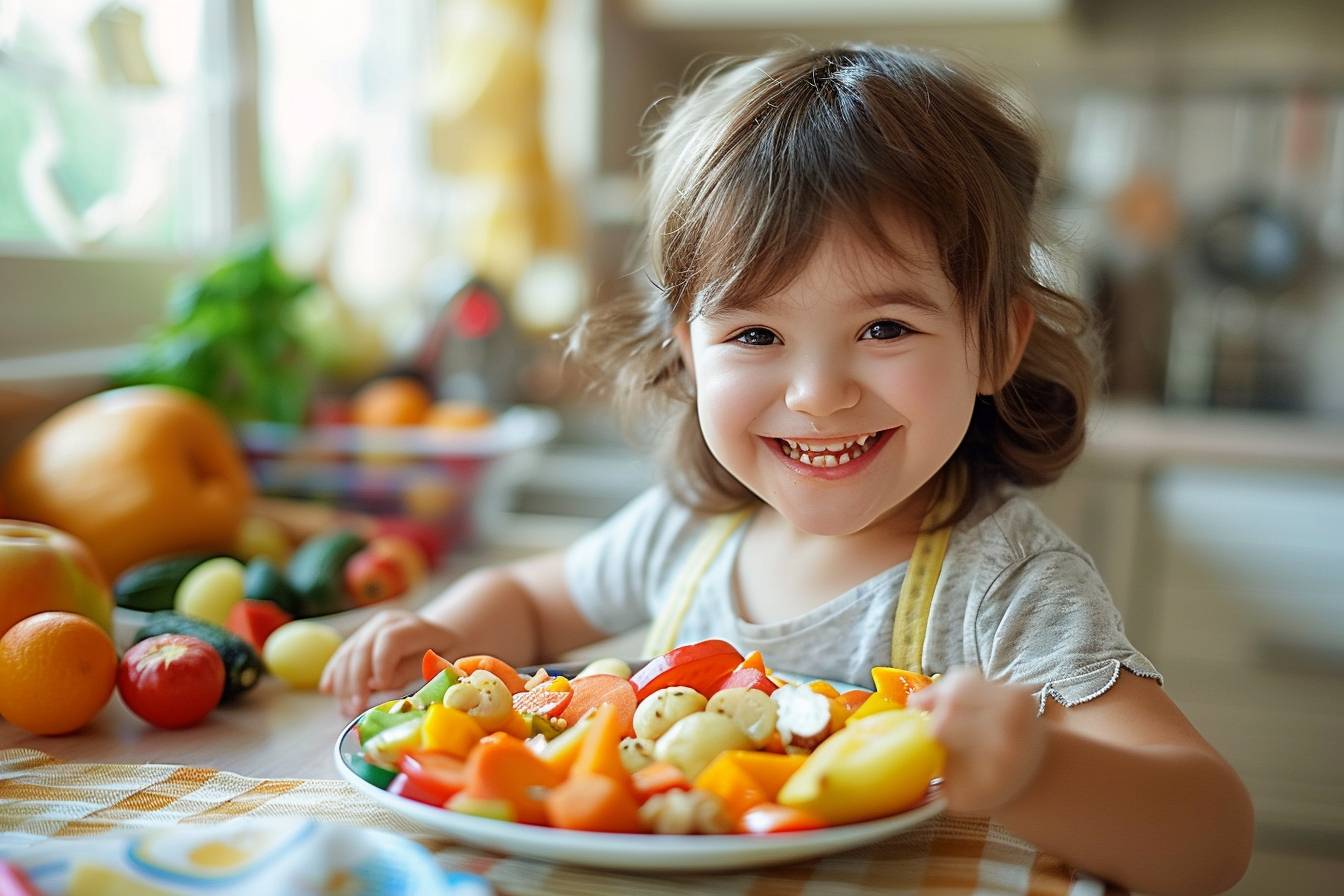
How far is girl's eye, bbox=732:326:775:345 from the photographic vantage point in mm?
763

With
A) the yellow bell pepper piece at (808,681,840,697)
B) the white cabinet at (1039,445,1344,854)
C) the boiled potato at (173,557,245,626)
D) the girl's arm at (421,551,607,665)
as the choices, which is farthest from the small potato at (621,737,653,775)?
the white cabinet at (1039,445,1344,854)

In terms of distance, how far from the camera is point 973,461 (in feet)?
2.93

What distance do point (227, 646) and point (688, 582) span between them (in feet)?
1.10

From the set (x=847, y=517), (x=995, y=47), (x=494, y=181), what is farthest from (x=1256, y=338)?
(x=847, y=517)

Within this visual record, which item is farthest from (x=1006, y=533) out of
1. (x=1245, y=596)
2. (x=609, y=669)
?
(x=1245, y=596)

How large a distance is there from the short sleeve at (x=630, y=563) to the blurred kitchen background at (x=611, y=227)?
0.19 metres

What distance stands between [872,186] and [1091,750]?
341 mm

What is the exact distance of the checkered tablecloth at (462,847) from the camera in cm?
54

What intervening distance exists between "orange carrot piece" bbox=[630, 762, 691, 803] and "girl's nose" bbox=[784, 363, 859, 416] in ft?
0.82

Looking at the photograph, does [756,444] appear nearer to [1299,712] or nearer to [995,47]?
[1299,712]

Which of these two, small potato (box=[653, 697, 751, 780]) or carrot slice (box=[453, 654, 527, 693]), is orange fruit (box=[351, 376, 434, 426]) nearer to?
carrot slice (box=[453, 654, 527, 693])

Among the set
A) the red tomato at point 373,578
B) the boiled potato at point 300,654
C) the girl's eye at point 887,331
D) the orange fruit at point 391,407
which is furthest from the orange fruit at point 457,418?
the girl's eye at point 887,331

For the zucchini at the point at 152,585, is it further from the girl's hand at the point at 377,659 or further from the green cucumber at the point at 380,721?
the green cucumber at the point at 380,721

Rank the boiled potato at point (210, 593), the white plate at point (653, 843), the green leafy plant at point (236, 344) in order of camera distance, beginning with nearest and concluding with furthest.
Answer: the white plate at point (653, 843) → the boiled potato at point (210, 593) → the green leafy plant at point (236, 344)
